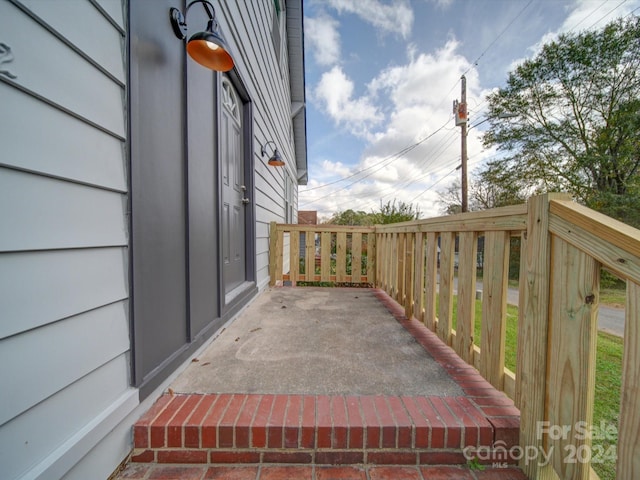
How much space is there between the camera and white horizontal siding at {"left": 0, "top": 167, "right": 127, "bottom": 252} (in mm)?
709

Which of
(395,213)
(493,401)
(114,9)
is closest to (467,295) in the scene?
(493,401)

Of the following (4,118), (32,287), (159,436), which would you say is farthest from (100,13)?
(159,436)

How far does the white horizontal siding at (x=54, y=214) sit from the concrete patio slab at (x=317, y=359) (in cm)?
88

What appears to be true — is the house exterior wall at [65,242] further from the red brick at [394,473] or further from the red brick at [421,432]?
the red brick at [421,432]

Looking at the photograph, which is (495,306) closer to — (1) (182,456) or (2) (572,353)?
(2) (572,353)

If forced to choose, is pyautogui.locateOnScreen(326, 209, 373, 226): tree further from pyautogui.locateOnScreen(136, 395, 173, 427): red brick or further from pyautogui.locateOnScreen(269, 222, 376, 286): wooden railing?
pyautogui.locateOnScreen(136, 395, 173, 427): red brick

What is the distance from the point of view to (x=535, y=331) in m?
1.02

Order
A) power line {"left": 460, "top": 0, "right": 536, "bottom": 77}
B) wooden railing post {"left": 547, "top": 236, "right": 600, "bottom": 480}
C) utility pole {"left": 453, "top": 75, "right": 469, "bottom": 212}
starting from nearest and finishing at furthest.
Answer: wooden railing post {"left": 547, "top": 236, "right": 600, "bottom": 480}
power line {"left": 460, "top": 0, "right": 536, "bottom": 77}
utility pole {"left": 453, "top": 75, "right": 469, "bottom": 212}

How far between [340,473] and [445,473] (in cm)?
42

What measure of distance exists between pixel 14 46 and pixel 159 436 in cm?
140

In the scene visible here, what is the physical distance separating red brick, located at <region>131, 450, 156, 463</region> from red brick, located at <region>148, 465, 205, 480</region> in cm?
5

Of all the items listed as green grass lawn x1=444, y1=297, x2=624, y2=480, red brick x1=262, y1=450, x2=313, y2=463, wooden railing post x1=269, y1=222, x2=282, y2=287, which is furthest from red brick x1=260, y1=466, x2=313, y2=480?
wooden railing post x1=269, y1=222, x2=282, y2=287

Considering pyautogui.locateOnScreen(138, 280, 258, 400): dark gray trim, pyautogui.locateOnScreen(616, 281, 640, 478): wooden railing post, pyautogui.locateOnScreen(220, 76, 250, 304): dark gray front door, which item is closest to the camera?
pyautogui.locateOnScreen(616, 281, 640, 478): wooden railing post

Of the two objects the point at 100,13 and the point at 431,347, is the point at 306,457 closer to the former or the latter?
the point at 431,347
